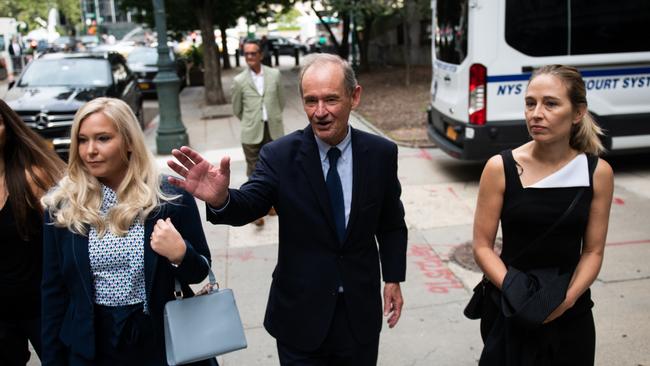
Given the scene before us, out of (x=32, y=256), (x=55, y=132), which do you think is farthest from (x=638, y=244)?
(x=55, y=132)

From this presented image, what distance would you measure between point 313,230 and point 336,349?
507mm

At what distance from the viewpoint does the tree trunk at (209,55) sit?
16.3m

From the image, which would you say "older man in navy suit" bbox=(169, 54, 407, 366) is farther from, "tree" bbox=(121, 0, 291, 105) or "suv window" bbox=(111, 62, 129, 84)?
"tree" bbox=(121, 0, 291, 105)

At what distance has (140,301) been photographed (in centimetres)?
248

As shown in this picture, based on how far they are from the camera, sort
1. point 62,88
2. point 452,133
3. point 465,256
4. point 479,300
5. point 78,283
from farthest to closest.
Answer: point 62,88 → point 452,133 → point 465,256 → point 479,300 → point 78,283

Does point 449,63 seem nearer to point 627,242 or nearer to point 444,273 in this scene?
point 627,242

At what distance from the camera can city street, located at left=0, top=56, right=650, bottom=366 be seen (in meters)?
4.09

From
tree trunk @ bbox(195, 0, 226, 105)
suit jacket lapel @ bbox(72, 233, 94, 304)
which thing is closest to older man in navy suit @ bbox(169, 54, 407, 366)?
suit jacket lapel @ bbox(72, 233, 94, 304)

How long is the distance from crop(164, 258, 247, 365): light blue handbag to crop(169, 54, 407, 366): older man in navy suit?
0.27 m

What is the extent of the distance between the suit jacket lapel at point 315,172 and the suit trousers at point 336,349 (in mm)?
359

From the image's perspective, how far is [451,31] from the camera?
816 cm

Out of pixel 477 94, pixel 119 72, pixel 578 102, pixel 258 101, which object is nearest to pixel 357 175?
pixel 578 102

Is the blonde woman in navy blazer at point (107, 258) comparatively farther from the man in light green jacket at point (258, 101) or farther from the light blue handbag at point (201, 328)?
the man in light green jacket at point (258, 101)

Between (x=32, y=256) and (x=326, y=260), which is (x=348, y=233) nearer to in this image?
(x=326, y=260)
